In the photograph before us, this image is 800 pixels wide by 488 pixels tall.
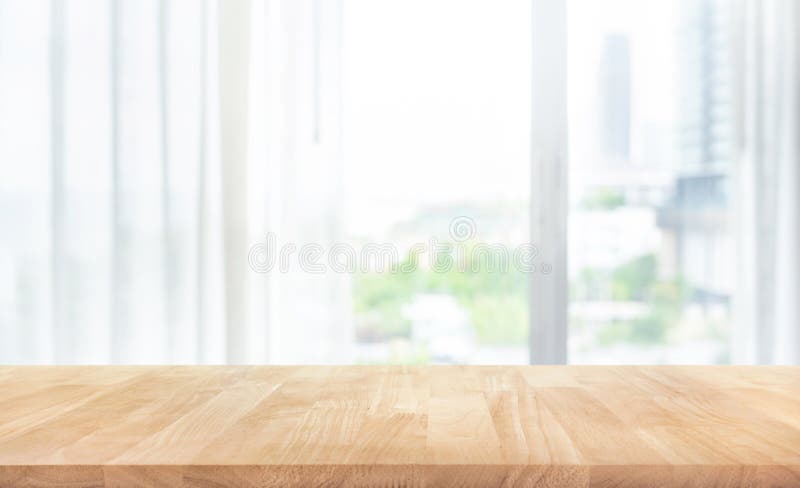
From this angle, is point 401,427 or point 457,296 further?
point 457,296

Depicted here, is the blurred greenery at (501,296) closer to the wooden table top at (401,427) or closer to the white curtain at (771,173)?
the white curtain at (771,173)

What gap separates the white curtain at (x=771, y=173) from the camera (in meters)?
2.34

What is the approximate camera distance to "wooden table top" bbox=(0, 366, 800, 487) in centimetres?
44

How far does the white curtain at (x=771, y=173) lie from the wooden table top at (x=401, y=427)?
1793 millimetres

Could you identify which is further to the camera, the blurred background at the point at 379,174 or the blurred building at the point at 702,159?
the blurred building at the point at 702,159

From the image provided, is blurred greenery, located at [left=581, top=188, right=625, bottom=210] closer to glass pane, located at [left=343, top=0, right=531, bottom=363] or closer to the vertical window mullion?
the vertical window mullion

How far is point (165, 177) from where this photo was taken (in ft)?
7.21

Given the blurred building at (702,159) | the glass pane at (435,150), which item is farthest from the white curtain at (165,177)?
the blurred building at (702,159)


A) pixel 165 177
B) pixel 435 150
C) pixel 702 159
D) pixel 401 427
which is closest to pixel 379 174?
pixel 435 150

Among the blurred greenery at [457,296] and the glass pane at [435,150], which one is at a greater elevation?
the glass pane at [435,150]

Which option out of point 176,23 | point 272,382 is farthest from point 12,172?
point 272,382

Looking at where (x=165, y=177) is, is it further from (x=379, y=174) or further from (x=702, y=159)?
(x=702, y=159)

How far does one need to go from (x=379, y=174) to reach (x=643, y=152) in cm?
90

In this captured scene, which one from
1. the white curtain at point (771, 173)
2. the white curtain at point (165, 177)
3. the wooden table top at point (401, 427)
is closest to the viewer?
the wooden table top at point (401, 427)
